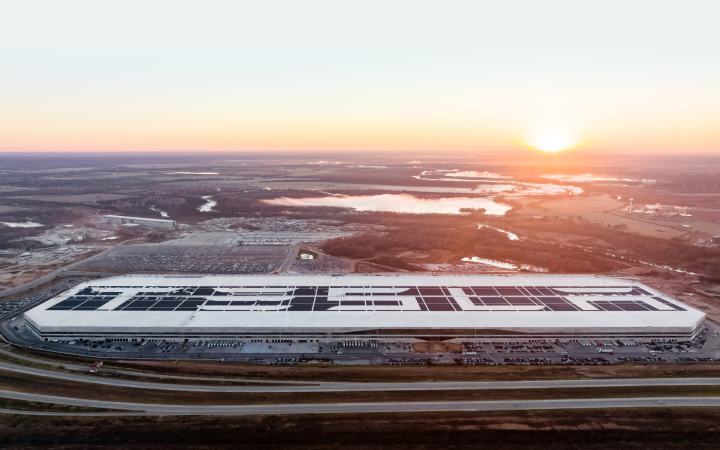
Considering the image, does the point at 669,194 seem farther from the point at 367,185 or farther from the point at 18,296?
the point at 18,296

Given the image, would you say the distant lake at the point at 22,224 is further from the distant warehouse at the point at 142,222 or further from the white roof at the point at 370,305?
the white roof at the point at 370,305

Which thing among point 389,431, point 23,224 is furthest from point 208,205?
point 389,431

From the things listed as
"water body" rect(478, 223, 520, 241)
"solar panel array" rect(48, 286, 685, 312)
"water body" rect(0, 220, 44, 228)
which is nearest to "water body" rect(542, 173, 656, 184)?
"water body" rect(478, 223, 520, 241)

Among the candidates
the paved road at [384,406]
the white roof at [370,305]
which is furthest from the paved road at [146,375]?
the white roof at [370,305]

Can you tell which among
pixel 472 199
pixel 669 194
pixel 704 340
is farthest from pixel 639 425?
pixel 669 194

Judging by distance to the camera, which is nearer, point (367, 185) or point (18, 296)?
point (18, 296)

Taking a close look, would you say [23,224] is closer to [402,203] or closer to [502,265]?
[402,203]
